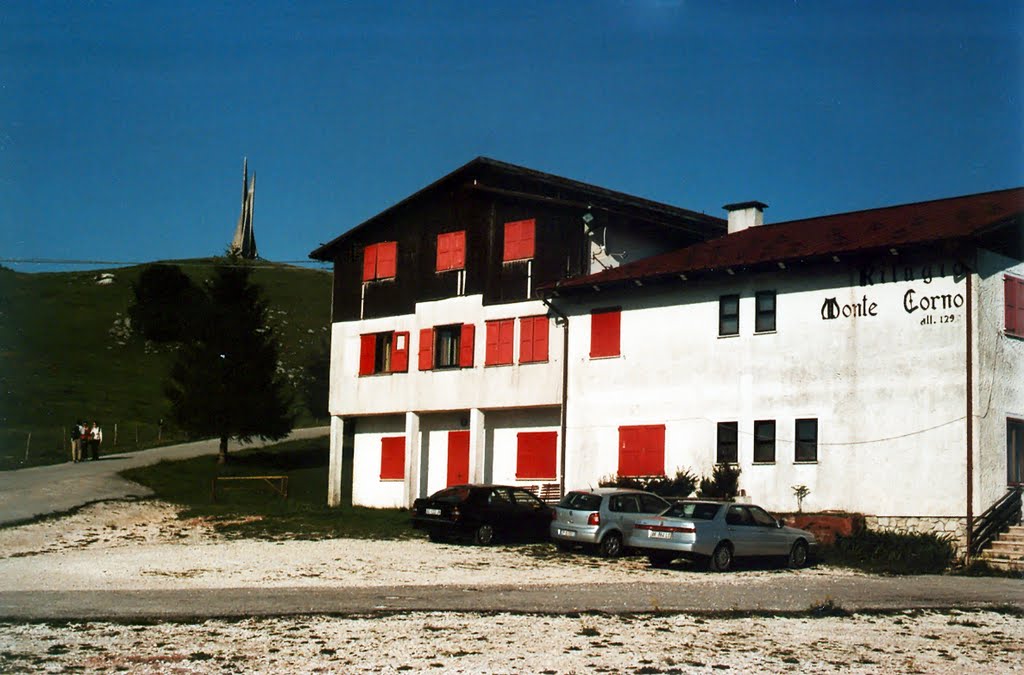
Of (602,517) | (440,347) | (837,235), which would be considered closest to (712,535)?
(602,517)

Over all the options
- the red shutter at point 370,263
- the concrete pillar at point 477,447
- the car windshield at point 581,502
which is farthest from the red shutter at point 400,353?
the car windshield at point 581,502

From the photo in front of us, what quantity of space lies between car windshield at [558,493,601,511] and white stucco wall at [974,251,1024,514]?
27.2 feet

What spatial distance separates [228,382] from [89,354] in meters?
47.7

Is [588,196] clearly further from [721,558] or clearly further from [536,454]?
[721,558]

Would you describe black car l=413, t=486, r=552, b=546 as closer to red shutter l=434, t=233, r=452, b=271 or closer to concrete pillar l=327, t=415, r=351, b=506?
red shutter l=434, t=233, r=452, b=271

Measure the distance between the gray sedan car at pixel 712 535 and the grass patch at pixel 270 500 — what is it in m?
8.34

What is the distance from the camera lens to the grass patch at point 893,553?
25.6m

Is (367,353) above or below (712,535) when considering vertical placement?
above

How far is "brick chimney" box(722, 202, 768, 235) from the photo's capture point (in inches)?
1483

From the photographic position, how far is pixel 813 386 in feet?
98.9

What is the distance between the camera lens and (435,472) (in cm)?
4112

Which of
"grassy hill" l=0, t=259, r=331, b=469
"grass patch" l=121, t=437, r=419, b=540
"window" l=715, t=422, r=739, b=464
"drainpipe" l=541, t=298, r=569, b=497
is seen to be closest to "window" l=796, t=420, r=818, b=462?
"window" l=715, t=422, r=739, b=464

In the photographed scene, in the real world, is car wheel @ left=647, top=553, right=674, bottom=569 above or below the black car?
below

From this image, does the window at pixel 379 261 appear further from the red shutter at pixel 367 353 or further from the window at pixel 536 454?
the window at pixel 536 454
